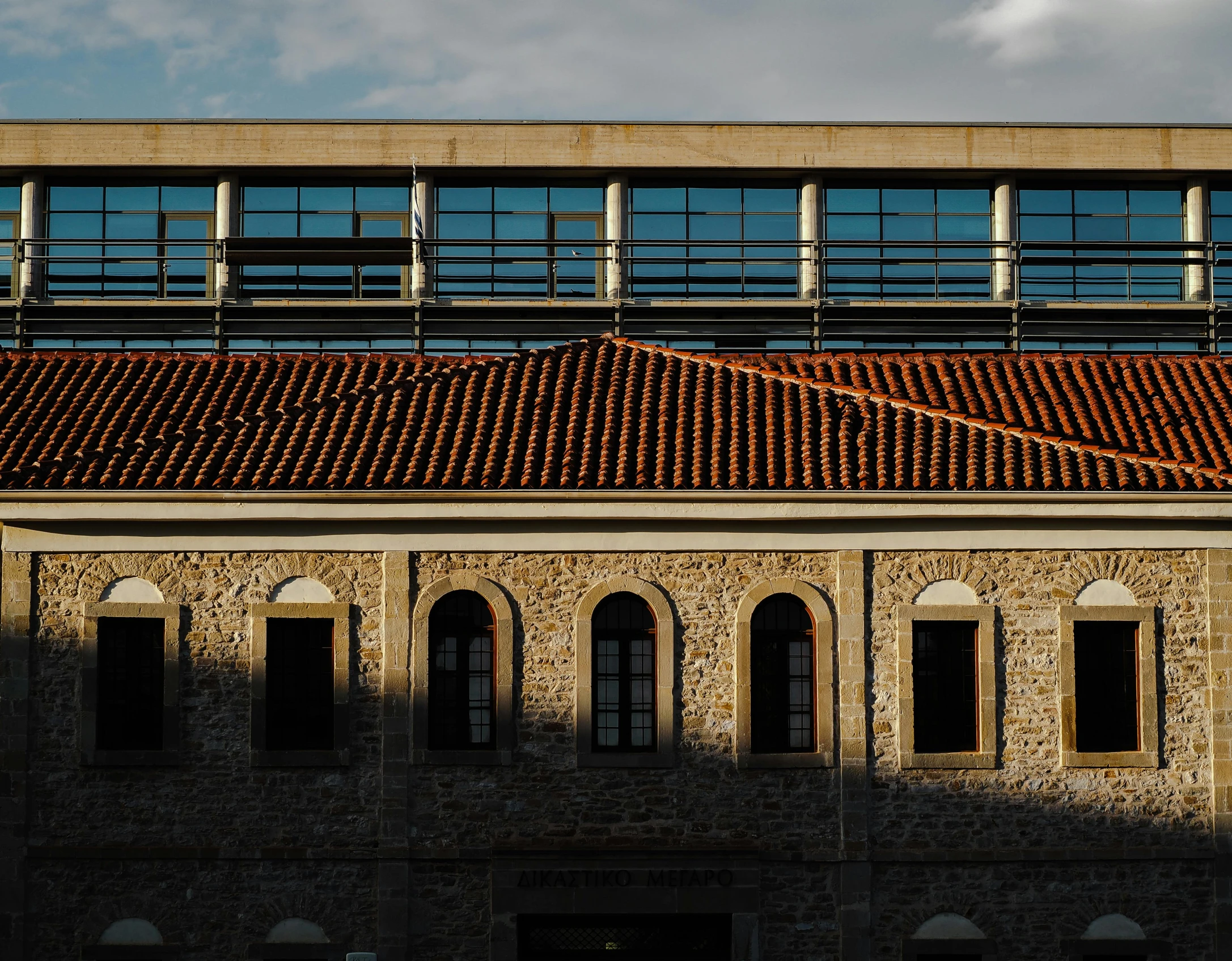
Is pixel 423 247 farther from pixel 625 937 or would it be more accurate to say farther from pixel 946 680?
pixel 625 937

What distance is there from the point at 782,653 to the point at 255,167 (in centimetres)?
1908

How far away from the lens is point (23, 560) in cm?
2031

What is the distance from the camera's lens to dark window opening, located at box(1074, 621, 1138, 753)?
66.6 ft

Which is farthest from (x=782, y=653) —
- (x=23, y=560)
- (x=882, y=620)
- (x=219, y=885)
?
(x=23, y=560)

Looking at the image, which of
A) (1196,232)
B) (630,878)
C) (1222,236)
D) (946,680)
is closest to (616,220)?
(1196,232)

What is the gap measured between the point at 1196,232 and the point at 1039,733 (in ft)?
59.5

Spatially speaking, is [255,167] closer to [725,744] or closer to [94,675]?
[94,675]

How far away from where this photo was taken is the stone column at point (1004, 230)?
33375mm

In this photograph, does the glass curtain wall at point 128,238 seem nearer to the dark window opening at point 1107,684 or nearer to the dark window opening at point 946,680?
the dark window opening at point 946,680

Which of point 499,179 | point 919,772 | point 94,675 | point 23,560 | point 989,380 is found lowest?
point 919,772

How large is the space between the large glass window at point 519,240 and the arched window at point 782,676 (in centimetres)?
1398

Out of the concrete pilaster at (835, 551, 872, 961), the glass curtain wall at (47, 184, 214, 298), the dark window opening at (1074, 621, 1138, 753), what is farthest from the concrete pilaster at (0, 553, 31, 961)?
the glass curtain wall at (47, 184, 214, 298)

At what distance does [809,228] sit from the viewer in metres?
33.7

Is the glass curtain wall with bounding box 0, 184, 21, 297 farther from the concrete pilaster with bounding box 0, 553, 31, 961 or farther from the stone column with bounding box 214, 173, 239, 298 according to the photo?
the concrete pilaster with bounding box 0, 553, 31, 961
